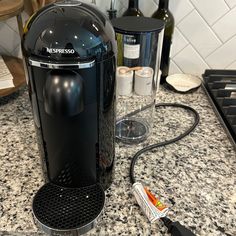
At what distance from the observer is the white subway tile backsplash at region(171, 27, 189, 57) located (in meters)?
0.91

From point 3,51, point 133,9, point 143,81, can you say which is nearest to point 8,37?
point 3,51

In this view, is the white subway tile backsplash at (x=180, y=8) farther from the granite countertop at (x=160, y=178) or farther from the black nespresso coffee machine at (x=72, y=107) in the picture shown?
the black nespresso coffee machine at (x=72, y=107)

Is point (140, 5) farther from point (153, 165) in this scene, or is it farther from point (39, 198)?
point (39, 198)

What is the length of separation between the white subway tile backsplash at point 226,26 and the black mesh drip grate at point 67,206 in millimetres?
647

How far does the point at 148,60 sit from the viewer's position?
71 centimetres

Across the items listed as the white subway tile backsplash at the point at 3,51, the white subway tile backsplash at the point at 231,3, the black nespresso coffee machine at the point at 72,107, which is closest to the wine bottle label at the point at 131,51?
the black nespresso coffee machine at the point at 72,107

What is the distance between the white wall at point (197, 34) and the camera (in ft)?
2.84

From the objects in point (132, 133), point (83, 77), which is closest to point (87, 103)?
point (83, 77)

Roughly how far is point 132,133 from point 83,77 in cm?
35

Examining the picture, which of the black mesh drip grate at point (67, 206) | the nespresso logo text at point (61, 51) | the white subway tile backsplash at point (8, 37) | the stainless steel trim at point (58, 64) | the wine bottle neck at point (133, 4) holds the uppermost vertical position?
the nespresso logo text at point (61, 51)

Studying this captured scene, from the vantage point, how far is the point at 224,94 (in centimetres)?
82

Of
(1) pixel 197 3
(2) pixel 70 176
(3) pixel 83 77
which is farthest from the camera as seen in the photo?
(1) pixel 197 3

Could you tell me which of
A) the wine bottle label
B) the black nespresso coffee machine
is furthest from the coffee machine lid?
the wine bottle label

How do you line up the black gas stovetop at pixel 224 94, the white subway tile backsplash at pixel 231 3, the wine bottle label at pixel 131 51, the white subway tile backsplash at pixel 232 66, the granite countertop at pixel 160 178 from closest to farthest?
the granite countertop at pixel 160 178
the wine bottle label at pixel 131 51
the black gas stovetop at pixel 224 94
the white subway tile backsplash at pixel 231 3
the white subway tile backsplash at pixel 232 66
